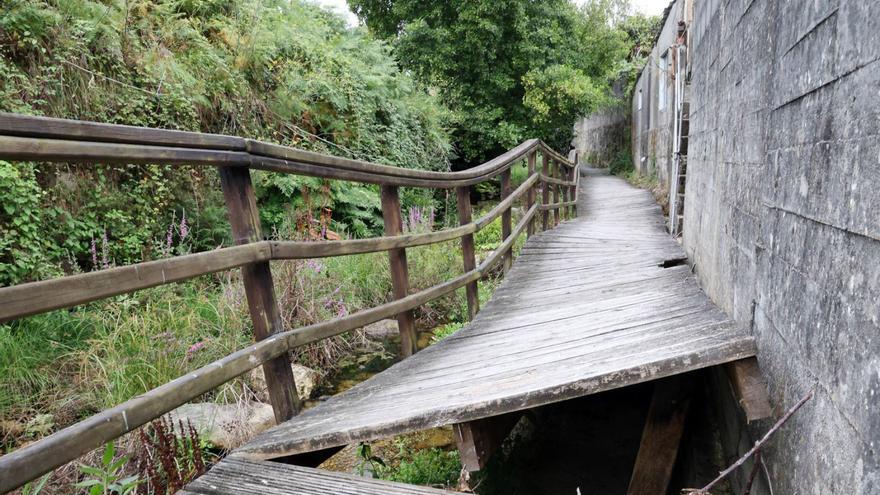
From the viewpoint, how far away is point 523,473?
330 centimetres

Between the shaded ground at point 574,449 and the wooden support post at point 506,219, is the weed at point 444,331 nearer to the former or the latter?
the wooden support post at point 506,219

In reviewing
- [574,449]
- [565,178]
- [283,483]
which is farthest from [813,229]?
[565,178]

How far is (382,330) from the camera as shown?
571cm

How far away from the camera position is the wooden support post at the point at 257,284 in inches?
79.6

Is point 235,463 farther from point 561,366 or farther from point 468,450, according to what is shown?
point 561,366

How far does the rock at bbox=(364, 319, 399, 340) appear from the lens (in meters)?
5.60

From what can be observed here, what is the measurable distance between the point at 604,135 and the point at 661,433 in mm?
22520

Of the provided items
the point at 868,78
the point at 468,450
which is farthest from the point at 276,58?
the point at 868,78

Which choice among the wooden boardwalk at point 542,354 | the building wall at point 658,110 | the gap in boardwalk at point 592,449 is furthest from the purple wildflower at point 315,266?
the building wall at point 658,110

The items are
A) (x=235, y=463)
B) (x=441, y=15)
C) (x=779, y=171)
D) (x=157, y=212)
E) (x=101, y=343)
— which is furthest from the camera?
(x=441, y=15)

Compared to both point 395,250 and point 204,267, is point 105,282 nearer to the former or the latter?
point 204,267

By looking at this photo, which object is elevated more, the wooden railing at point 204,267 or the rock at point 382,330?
the wooden railing at point 204,267

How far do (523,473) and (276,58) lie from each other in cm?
646

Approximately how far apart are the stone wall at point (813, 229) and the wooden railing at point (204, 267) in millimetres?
1695
